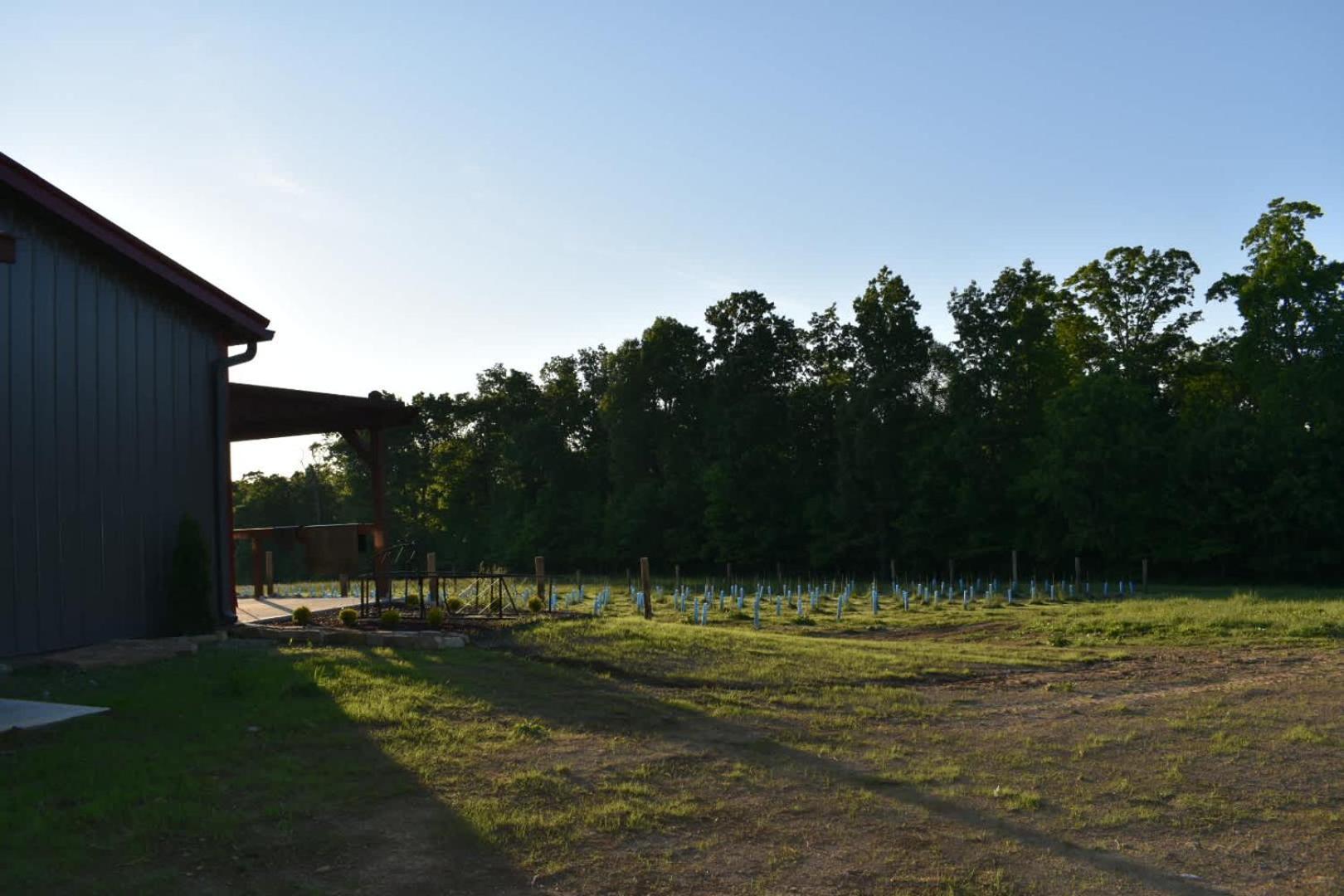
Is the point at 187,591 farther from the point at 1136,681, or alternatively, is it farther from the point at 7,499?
the point at 1136,681

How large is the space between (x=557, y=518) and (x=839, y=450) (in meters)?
16.9

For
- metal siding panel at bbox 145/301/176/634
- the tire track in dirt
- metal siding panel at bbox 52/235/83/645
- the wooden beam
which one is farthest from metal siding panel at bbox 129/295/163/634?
the tire track in dirt

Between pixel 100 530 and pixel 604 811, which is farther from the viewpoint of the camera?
pixel 100 530

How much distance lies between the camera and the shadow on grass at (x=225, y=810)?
4.73 meters

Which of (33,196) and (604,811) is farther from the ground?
(33,196)

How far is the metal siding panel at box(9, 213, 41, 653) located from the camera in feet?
34.0

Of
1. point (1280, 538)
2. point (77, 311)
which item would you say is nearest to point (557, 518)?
point (1280, 538)

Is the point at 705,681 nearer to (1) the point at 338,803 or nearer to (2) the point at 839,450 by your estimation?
(1) the point at 338,803

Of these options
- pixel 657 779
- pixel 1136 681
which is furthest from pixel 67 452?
pixel 1136 681

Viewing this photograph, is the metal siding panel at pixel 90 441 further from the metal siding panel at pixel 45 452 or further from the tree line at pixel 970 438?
the tree line at pixel 970 438

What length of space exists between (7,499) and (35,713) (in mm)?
3637

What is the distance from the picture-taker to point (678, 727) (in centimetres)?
820

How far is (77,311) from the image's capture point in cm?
1132

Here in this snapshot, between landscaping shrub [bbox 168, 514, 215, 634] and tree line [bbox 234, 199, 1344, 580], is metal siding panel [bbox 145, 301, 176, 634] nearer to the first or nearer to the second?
landscaping shrub [bbox 168, 514, 215, 634]
